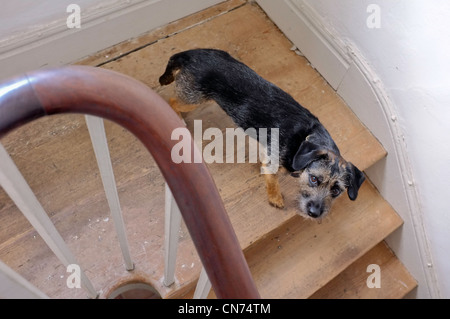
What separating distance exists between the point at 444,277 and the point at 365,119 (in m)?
0.82

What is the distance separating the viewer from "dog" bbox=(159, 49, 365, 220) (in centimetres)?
165

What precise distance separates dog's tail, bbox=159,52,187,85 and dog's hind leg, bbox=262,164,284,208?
57cm

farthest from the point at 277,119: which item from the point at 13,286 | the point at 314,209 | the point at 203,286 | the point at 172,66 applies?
the point at 13,286

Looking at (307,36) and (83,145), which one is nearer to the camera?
(83,145)

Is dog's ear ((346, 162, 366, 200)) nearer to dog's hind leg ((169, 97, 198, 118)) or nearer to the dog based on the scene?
the dog

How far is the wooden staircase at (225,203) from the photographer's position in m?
1.63

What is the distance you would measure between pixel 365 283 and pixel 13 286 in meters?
1.76

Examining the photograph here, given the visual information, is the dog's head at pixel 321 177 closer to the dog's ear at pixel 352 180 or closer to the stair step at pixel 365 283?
the dog's ear at pixel 352 180

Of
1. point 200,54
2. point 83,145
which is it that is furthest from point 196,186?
point 83,145

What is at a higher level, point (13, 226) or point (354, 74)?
point (13, 226)

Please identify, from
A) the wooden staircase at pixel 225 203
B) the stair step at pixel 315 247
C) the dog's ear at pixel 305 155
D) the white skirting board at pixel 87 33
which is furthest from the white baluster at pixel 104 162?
the white skirting board at pixel 87 33

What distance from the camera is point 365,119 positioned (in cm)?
205
